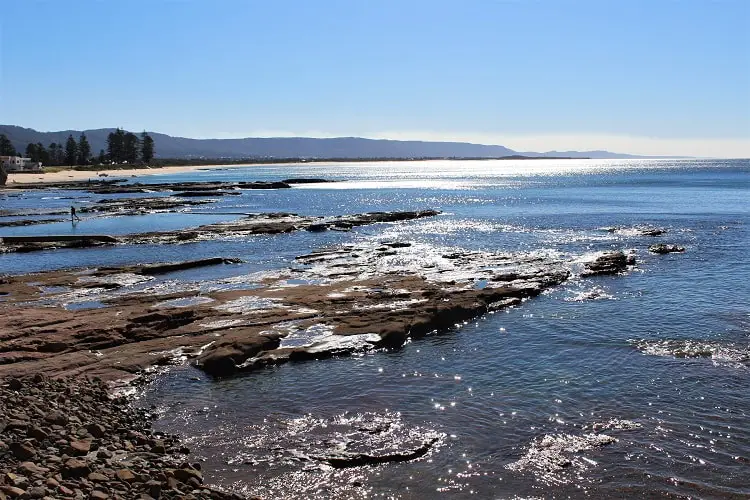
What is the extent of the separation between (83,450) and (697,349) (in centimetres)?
1937

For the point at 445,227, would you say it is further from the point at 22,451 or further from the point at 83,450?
the point at 22,451

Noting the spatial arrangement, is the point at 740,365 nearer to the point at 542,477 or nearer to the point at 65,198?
the point at 542,477

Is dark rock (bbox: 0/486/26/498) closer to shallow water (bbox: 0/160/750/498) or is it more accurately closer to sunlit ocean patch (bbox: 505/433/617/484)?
shallow water (bbox: 0/160/750/498)

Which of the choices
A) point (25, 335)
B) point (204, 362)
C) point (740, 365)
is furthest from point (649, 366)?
point (25, 335)

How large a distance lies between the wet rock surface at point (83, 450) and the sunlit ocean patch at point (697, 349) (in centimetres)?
1602

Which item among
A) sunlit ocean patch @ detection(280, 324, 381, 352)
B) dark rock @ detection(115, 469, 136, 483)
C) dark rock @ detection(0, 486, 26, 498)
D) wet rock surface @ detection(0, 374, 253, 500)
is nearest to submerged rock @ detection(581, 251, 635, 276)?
sunlit ocean patch @ detection(280, 324, 381, 352)

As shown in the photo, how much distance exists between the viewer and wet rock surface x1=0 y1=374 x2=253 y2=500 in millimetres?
10703

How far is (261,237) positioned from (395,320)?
107 feet

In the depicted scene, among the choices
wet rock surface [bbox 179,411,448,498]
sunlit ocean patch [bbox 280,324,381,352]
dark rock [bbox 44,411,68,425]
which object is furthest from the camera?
sunlit ocean patch [bbox 280,324,381,352]

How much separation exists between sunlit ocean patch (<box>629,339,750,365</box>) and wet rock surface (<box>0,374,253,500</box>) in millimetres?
16025

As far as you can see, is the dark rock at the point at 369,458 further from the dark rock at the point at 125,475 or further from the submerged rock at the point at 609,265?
the submerged rock at the point at 609,265

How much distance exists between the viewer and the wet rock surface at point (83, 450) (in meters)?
10.7

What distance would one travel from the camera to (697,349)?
21.6m

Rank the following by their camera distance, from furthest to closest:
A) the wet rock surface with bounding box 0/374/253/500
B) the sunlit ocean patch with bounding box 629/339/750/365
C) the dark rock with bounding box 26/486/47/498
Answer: the sunlit ocean patch with bounding box 629/339/750/365
the wet rock surface with bounding box 0/374/253/500
the dark rock with bounding box 26/486/47/498
